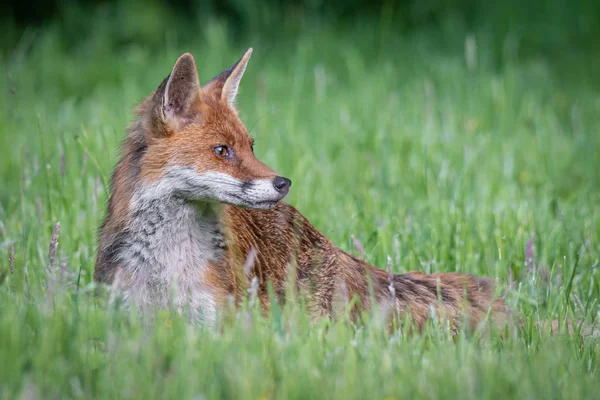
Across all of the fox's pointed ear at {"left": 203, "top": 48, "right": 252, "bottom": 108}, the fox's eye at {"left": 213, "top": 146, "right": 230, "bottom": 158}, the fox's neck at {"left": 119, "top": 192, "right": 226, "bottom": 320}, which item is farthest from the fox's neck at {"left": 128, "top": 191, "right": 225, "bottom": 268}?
the fox's pointed ear at {"left": 203, "top": 48, "right": 252, "bottom": 108}

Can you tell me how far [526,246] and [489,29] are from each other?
27.2ft

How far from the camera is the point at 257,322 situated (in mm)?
3686

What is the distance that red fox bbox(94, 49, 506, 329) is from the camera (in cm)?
447

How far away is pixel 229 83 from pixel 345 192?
8.29 ft

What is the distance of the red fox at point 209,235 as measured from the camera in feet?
14.7

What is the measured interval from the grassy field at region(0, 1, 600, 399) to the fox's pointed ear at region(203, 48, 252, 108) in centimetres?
122

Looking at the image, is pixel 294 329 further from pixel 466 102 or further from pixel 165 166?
pixel 466 102

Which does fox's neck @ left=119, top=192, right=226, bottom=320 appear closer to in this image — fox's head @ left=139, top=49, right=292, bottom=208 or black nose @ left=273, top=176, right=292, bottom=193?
fox's head @ left=139, top=49, right=292, bottom=208

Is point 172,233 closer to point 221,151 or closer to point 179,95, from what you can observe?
point 221,151

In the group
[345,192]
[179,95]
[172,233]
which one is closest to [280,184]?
[172,233]

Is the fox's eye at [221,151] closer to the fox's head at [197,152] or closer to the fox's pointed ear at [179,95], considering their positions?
the fox's head at [197,152]

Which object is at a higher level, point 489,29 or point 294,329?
point 489,29

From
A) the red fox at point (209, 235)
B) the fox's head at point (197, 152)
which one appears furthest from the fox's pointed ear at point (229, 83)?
the fox's head at point (197, 152)

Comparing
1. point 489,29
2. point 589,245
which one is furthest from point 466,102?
point 589,245
